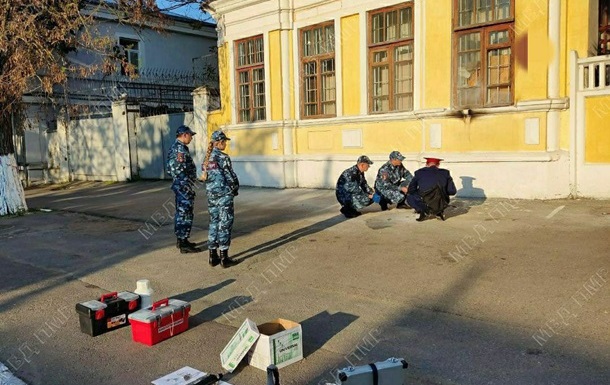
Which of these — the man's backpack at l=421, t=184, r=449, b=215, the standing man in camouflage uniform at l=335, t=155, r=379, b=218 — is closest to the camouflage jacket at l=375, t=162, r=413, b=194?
the standing man in camouflage uniform at l=335, t=155, r=379, b=218

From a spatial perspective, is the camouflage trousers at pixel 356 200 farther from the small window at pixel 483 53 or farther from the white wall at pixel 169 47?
the white wall at pixel 169 47

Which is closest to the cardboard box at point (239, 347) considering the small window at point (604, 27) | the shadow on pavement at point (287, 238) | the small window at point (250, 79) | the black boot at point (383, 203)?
the shadow on pavement at point (287, 238)

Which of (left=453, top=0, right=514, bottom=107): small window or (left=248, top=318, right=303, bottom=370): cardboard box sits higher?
(left=453, top=0, right=514, bottom=107): small window

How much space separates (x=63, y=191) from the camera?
65.2 ft

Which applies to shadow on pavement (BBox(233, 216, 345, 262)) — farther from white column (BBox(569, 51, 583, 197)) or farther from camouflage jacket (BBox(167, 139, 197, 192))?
white column (BBox(569, 51, 583, 197))

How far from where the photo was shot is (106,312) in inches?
201

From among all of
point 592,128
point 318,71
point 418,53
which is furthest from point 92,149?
point 592,128

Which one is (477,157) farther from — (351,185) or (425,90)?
(351,185)

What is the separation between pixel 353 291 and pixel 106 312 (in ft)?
8.50

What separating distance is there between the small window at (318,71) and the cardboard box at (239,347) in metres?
11.2

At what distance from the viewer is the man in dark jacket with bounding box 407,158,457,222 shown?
9.46 m

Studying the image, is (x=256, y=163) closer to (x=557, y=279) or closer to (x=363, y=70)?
(x=363, y=70)

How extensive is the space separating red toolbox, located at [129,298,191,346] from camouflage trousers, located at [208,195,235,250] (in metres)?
2.22

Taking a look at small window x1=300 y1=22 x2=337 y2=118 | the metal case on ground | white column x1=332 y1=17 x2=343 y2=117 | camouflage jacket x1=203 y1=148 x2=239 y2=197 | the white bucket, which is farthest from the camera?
small window x1=300 y1=22 x2=337 y2=118
